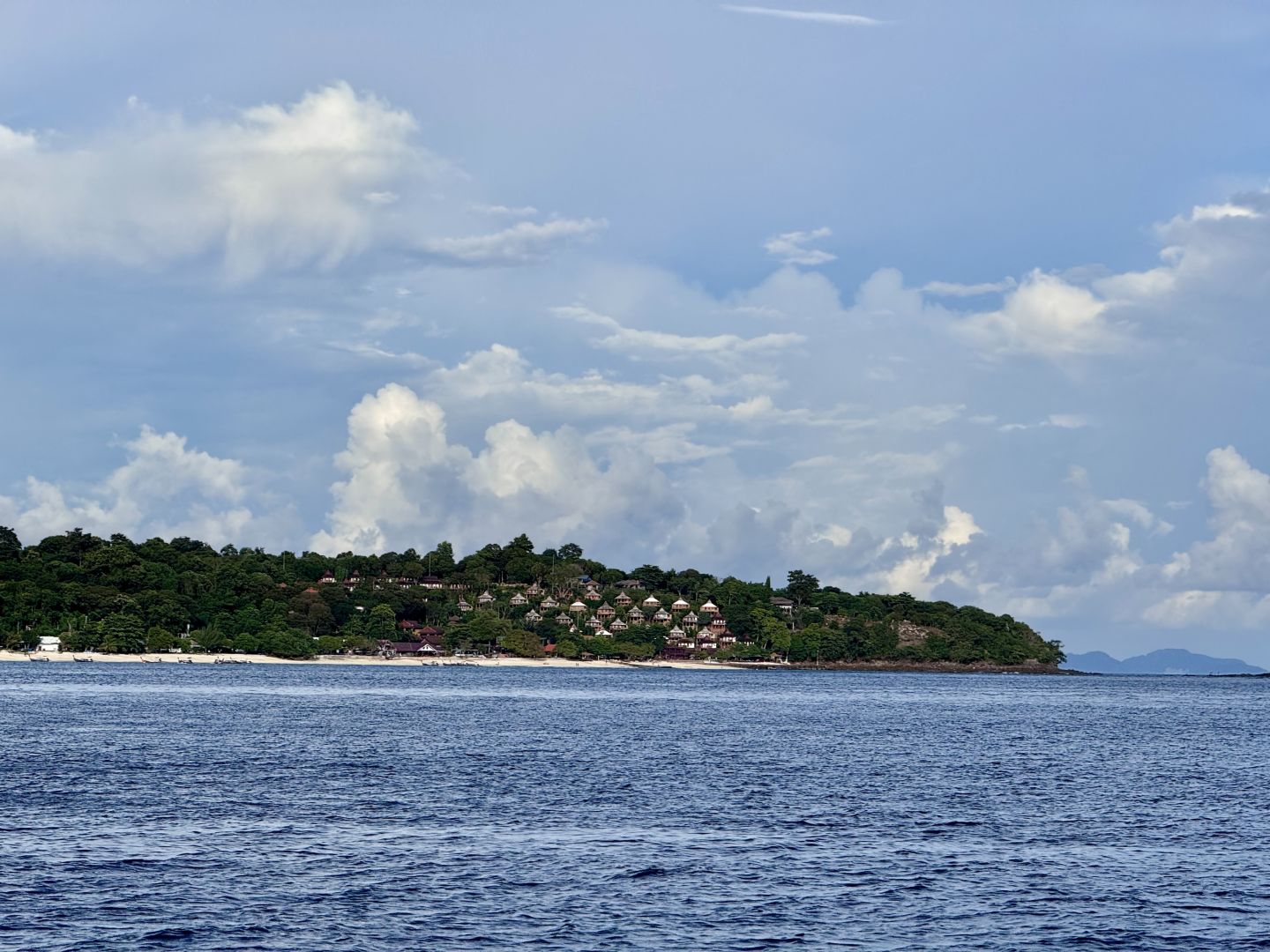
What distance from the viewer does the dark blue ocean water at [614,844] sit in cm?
4350

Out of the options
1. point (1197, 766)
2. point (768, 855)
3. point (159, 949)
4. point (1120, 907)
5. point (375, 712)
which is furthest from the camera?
point (375, 712)

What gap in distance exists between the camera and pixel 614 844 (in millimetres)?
58000

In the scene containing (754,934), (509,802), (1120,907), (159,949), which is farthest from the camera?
(509,802)

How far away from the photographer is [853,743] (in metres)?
114

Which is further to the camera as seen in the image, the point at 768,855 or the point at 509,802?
the point at 509,802

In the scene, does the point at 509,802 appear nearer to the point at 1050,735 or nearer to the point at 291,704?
the point at 1050,735

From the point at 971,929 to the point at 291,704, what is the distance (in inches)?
5092

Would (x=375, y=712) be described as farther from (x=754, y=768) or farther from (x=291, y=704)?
(x=754, y=768)

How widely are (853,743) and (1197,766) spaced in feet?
88.4

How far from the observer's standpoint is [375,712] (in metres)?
147

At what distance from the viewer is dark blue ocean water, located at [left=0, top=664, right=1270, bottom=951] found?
43500 millimetres

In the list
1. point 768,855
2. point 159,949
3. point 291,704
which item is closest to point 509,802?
point 768,855

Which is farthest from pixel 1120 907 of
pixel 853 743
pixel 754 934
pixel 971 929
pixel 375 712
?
pixel 375 712

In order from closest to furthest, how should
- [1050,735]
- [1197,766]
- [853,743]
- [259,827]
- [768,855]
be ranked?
[768,855]
[259,827]
[1197,766]
[853,743]
[1050,735]
